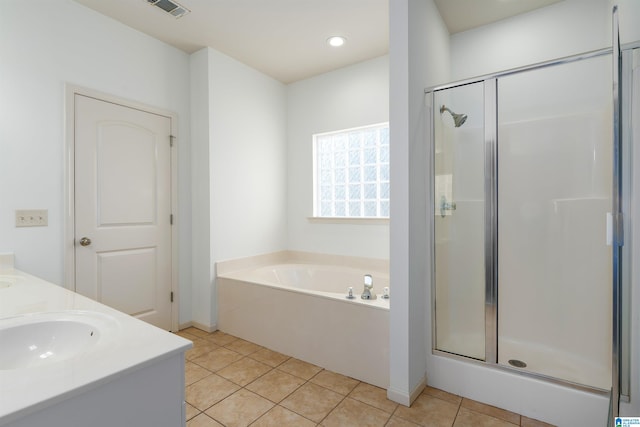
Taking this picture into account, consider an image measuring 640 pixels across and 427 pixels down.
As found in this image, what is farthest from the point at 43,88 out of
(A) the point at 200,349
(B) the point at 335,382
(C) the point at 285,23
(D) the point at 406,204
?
(B) the point at 335,382

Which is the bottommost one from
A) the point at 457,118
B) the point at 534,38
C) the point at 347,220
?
the point at 347,220

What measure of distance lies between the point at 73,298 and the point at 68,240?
4.19 ft

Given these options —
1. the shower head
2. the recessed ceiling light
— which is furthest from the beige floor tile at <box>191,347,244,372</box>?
the recessed ceiling light

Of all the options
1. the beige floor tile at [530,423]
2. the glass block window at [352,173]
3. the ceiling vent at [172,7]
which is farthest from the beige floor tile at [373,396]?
the ceiling vent at [172,7]

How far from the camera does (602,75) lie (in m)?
1.94

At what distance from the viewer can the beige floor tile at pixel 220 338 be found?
271cm

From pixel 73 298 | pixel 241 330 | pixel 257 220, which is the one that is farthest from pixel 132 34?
pixel 241 330

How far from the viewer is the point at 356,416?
1.73 meters

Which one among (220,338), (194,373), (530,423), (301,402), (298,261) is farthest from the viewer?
(298,261)

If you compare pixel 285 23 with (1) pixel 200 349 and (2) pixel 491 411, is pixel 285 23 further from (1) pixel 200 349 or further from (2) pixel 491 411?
(2) pixel 491 411

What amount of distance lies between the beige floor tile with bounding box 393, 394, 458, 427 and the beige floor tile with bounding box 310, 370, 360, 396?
0.34m

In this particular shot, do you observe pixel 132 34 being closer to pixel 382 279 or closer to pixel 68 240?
pixel 68 240

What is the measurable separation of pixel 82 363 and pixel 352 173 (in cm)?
290

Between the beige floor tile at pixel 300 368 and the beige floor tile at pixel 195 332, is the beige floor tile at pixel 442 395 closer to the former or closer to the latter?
the beige floor tile at pixel 300 368
